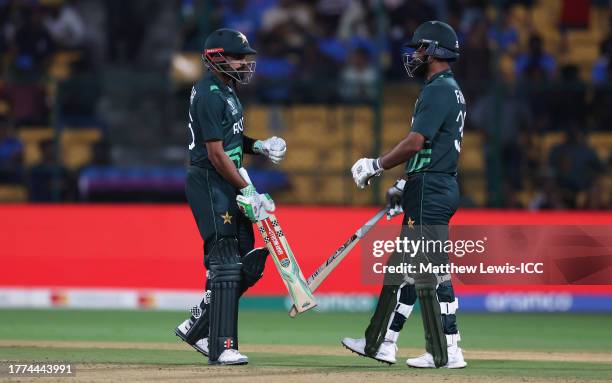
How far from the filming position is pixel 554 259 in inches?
462

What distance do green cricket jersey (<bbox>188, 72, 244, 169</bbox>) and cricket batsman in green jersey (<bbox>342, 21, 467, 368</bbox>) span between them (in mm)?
819

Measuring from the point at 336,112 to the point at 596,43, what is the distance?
3.82 m

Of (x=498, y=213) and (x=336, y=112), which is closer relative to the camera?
(x=498, y=213)

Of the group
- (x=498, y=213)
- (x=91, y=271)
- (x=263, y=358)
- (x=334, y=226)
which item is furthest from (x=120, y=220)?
(x=263, y=358)

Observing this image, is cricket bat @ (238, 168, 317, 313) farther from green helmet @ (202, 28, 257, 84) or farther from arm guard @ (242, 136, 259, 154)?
green helmet @ (202, 28, 257, 84)

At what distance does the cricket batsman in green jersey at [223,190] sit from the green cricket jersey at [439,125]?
96 cm

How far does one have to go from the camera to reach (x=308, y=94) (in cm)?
1530

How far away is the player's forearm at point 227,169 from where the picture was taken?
824 centimetres

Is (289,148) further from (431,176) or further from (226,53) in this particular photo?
(431,176)

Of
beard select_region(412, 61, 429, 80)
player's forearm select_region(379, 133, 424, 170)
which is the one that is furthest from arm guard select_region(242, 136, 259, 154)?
beard select_region(412, 61, 429, 80)

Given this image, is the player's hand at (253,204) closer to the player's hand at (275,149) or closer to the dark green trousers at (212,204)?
the dark green trousers at (212,204)

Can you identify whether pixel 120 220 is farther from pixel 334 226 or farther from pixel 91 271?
pixel 334 226

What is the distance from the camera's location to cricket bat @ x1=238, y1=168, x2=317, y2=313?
848 centimetres

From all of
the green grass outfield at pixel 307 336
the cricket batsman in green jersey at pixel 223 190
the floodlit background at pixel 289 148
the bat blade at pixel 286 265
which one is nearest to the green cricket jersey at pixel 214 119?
the cricket batsman in green jersey at pixel 223 190
